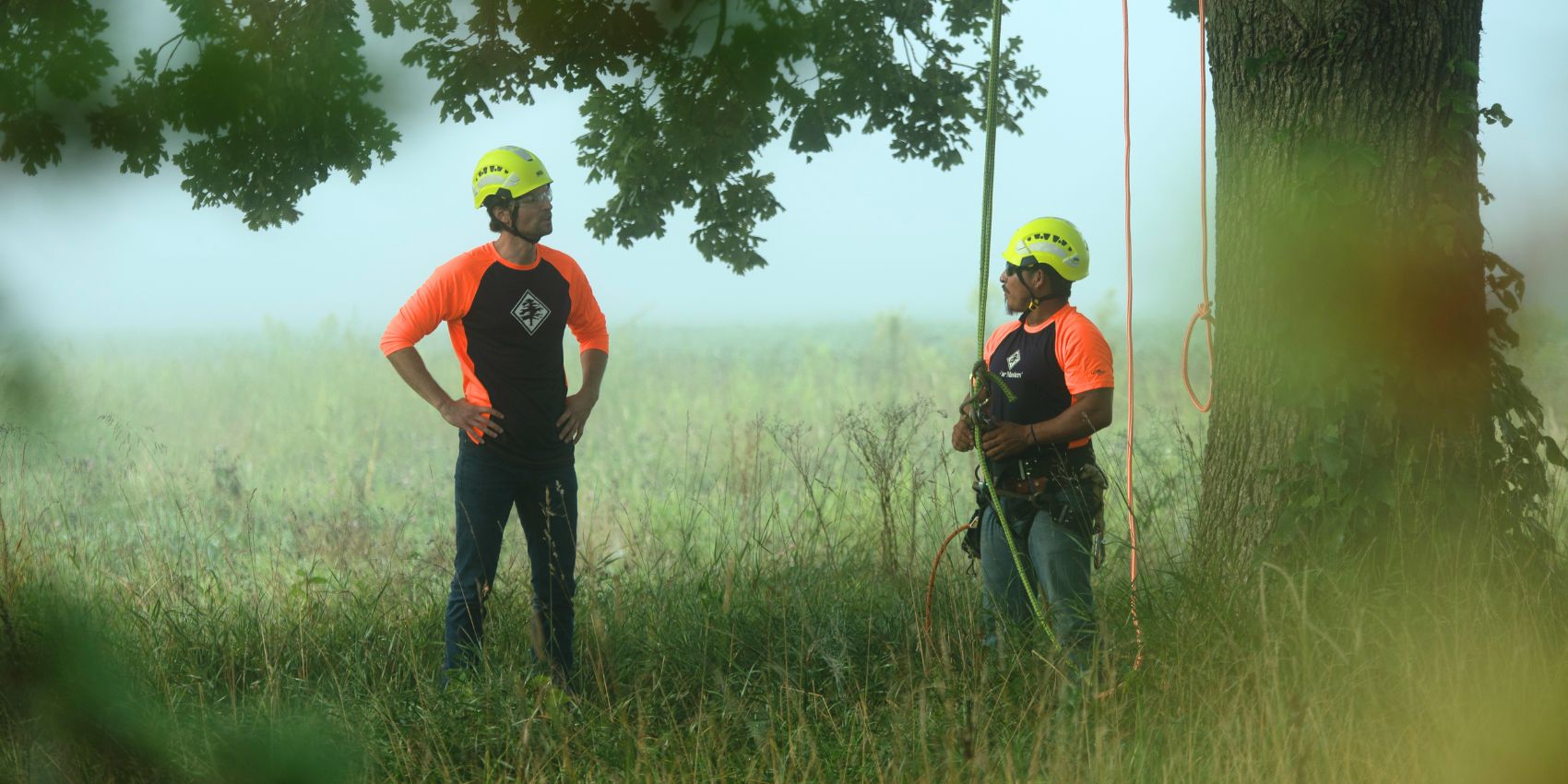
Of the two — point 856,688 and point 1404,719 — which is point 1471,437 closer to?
point 1404,719

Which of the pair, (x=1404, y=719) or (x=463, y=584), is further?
(x=463, y=584)

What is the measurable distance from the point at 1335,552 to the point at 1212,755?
1.20 m

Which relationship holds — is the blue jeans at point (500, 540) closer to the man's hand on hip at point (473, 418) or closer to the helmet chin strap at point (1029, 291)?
the man's hand on hip at point (473, 418)

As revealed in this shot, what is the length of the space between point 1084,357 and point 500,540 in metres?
2.05

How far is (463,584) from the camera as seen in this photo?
14.5 ft

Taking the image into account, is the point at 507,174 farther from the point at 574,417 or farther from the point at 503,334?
the point at 574,417

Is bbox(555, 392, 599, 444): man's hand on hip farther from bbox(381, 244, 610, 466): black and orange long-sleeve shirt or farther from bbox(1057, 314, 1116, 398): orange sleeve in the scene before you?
bbox(1057, 314, 1116, 398): orange sleeve

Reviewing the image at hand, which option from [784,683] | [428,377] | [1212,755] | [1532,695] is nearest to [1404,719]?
[1532,695]

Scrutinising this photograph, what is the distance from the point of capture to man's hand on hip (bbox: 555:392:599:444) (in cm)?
447

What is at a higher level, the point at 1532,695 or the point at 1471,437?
the point at 1471,437

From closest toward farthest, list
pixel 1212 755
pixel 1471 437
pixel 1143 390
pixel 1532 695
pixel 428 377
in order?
pixel 1212 755 < pixel 1532 695 < pixel 1471 437 < pixel 428 377 < pixel 1143 390

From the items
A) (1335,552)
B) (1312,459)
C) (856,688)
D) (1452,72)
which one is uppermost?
(1452,72)

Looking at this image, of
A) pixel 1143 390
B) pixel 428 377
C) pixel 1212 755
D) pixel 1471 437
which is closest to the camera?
pixel 1212 755

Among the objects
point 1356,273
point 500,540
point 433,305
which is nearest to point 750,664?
point 500,540
